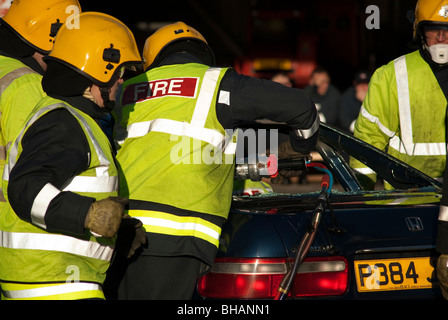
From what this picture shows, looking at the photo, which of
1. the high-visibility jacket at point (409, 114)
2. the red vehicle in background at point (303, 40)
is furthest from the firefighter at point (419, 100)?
the red vehicle in background at point (303, 40)

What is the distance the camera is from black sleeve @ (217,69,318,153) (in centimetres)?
334

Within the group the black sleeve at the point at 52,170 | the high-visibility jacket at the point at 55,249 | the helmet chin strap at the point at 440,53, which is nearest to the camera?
the black sleeve at the point at 52,170

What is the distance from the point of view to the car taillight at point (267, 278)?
10.2 feet

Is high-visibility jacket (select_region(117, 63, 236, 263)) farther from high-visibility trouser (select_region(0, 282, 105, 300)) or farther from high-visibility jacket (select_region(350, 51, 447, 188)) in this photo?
high-visibility jacket (select_region(350, 51, 447, 188))

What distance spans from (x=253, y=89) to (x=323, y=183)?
701mm

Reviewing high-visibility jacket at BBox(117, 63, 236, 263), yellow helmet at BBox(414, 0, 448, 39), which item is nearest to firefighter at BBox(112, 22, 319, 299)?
high-visibility jacket at BBox(117, 63, 236, 263)

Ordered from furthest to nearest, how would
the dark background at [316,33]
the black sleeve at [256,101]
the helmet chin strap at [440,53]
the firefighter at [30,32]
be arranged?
the dark background at [316,33] < the helmet chin strap at [440,53] < the firefighter at [30,32] < the black sleeve at [256,101]

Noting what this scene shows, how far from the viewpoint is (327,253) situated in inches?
125

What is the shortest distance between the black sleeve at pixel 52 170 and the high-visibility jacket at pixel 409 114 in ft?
8.11

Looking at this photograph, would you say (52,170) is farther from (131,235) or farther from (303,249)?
(303,249)

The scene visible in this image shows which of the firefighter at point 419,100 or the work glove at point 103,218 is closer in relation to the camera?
the work glove at point 103,218

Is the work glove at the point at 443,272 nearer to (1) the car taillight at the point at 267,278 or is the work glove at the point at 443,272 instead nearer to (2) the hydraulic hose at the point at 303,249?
(1) the car taillight at the point at 267,278

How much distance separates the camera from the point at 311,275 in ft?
10.4

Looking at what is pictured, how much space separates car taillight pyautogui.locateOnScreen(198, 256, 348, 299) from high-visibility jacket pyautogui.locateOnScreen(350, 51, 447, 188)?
177 centimetres
